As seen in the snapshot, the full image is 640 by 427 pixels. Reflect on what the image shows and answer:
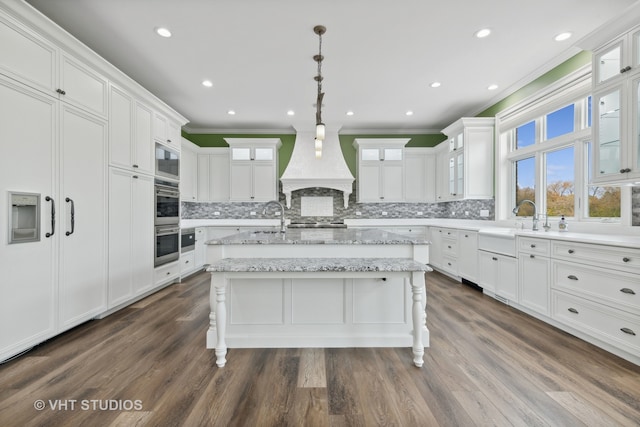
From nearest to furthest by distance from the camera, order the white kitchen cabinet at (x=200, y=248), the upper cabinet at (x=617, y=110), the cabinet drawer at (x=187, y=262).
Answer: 1. the upper cabinet at (x=617, y=110)
2. the cabinet drawer at (x=187, y=262)
3. the white kitchen cabinet at (x=200, y=248)

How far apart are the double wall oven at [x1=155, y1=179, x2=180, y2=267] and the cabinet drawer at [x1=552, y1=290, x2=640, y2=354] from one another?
4.64 meters

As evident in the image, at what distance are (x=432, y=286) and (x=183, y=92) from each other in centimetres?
484

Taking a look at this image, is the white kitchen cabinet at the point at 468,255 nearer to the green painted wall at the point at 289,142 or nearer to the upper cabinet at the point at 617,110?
the upper cabinet at the point at 617,110

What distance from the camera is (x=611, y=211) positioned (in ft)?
9.17

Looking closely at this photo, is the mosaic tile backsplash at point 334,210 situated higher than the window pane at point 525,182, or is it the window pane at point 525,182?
the window pane at point 525,182

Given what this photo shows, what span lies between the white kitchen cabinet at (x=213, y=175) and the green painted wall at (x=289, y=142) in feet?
1.32

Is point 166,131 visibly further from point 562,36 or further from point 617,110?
point 617,110

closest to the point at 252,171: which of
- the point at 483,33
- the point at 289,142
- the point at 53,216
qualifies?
the point at 289,142

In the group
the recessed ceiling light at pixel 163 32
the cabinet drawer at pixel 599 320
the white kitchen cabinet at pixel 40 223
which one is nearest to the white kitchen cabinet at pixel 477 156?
the cabinet drawer at pixel 599 320

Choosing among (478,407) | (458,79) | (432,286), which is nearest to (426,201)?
(432,286)

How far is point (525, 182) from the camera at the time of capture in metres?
3.97

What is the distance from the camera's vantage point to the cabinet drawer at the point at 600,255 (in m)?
2.00

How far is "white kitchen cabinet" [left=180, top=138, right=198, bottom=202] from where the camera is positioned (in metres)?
5.06

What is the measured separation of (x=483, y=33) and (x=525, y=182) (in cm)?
232
